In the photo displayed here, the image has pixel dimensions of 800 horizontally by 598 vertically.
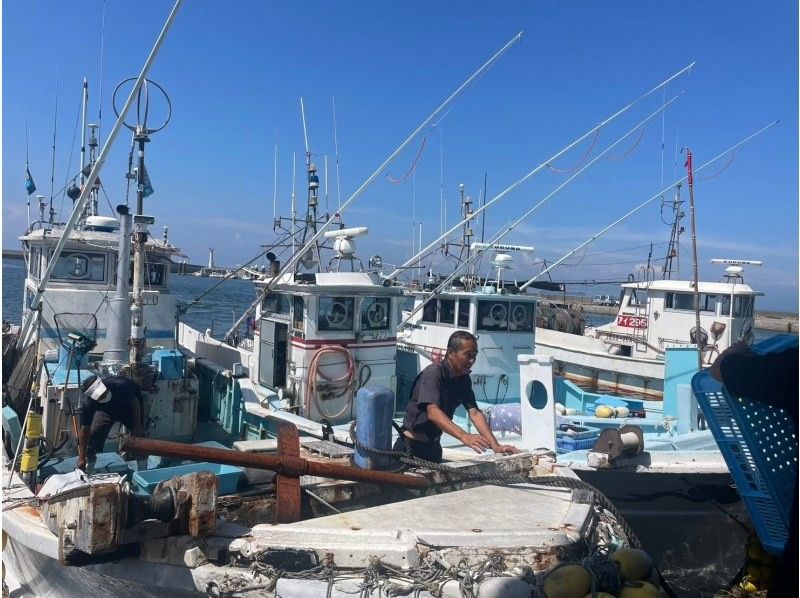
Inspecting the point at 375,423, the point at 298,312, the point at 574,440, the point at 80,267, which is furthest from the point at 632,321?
the point at 375,423

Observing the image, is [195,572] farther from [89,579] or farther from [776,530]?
[776,530]

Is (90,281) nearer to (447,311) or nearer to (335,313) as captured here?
(335,313)

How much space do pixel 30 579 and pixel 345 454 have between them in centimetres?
282

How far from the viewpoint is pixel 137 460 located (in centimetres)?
661

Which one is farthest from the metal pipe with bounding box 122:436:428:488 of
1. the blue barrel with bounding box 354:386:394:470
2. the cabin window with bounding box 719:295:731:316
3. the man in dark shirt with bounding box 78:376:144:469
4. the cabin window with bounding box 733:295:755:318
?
the cabin window with bounding box 733:295:755:318

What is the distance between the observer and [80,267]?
9703 mm

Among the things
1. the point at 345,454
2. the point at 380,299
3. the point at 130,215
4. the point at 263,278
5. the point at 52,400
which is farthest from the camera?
the point at 263,278

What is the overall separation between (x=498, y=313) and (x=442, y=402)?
669 centimetres

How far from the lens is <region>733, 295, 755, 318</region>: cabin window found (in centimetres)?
1631

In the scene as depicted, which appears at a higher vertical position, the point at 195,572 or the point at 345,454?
the point at 345,454

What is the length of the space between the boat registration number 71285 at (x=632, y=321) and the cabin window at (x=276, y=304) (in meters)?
13.0

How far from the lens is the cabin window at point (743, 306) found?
16.3 m

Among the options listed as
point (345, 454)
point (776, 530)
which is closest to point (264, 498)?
point (345, 454)

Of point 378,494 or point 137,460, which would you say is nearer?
point 378,494
